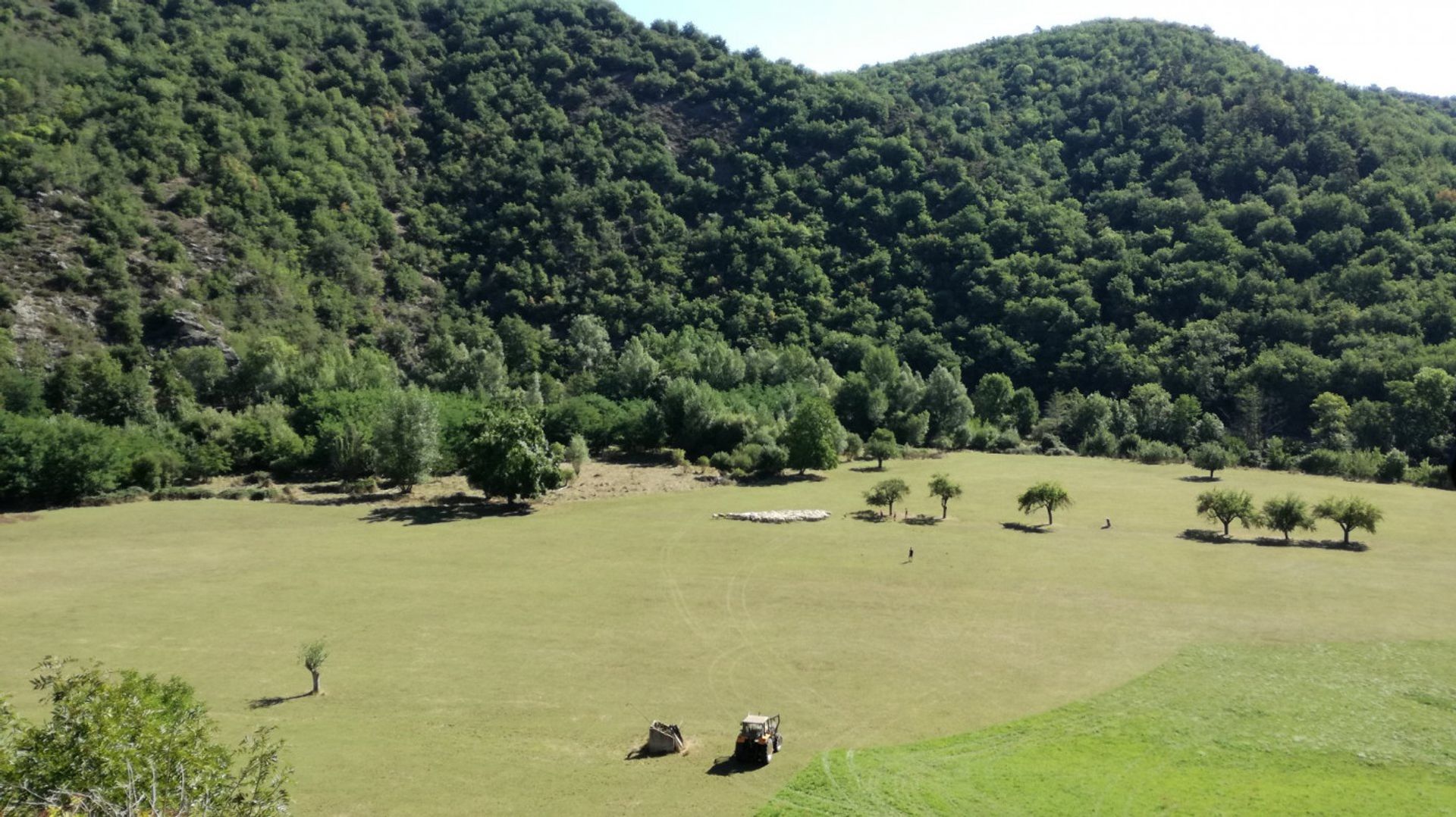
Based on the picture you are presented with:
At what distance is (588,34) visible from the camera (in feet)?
620

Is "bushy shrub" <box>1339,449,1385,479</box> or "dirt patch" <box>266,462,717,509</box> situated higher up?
"bushy shrub" <box>1339,449,1385,479</box>

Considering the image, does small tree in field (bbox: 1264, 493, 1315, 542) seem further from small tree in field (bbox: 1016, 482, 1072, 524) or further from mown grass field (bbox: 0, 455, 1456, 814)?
small tree in field (bbox: 1016, 482, 1072, 524)

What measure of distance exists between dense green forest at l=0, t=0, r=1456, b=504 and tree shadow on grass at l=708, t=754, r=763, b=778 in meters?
47.0

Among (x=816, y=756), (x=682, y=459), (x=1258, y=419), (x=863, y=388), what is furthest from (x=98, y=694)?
(x=1258, y=419)

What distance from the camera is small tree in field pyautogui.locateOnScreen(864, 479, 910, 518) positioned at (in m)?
68.8

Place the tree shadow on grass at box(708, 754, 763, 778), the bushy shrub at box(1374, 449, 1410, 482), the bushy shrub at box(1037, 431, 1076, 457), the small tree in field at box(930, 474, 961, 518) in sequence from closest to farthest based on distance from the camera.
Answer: the tree shadow on grass at box(708, 754, 763, 778)
the small tree in field at box(930, 474, 961, 518)
the bushy shrub at box(1374, 449, 1410, 482)
the bushy shrub at box(1037, 431, 1076, 457)

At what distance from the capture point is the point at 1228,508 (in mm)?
62188

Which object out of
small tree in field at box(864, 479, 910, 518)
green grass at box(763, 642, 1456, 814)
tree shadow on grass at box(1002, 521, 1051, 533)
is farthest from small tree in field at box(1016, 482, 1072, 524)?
green grass at box(763, 642, 1456, 814)

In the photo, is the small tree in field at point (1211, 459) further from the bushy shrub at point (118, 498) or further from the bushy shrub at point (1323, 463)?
the bushy shrub at point (118, 498)

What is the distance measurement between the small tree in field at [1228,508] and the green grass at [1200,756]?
23.7m

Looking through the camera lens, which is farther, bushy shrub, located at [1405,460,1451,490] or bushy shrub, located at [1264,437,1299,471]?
bushy shrub, located at [1264,437,1299,471]

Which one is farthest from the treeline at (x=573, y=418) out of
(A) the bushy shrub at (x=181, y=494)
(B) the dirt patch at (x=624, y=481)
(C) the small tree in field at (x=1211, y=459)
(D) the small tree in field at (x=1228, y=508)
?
(D) the small tree in field at (x=1228, y=508)

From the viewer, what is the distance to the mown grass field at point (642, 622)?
30.8m

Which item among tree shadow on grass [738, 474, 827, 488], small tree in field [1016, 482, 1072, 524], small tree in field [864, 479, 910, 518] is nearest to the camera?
small tree in field [1016, 482, 1072, 524]
